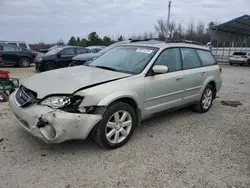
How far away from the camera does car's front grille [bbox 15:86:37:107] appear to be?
10.3ft

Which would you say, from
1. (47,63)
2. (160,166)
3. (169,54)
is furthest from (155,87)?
(47,63)

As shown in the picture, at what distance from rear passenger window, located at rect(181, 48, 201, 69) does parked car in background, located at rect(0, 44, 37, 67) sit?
501 inches

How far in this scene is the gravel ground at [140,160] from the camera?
8.95ft

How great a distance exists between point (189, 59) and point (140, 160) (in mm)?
2605

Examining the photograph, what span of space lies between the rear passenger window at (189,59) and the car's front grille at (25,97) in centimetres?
290

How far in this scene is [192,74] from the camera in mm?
4746

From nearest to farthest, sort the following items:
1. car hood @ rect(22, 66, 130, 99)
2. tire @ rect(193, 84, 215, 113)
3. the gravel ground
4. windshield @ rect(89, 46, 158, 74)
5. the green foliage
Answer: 1. the gravel ground
2. car hood @ rect(22, 66, 130, 99)
3. windshield @ rect(89, 46, 158, 74)
4. tire @ rect(193, 84, 215, 113)
5. the green foliage

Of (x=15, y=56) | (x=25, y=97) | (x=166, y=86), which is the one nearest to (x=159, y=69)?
(x=166, y=86)

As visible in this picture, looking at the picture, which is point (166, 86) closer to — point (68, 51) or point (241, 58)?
point (68, 51)

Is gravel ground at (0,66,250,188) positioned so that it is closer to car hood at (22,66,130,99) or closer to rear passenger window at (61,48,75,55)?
car hood at (22,66,130,99)

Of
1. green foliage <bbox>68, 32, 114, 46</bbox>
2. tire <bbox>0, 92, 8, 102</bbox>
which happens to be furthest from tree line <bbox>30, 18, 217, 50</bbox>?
tire <bbox>0, 92, 8, 102</bbox>

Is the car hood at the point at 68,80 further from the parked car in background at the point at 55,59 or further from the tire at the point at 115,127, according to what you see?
the parked car in background at the point at 55,59

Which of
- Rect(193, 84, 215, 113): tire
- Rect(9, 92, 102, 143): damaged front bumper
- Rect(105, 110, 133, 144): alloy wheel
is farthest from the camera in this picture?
Rect(193, 84, 215, 113): tire

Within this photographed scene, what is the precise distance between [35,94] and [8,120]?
5.73 ft
